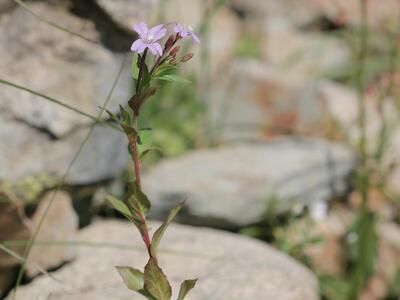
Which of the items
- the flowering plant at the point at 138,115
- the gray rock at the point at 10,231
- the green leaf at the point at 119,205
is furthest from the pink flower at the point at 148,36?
the gray rock at the point at 10,231

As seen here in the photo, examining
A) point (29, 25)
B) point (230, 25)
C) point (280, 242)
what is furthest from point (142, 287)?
point (230, 25)

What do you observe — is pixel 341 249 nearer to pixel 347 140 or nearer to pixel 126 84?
pixel 347 140

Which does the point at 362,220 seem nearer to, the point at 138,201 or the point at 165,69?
the point at 138,201

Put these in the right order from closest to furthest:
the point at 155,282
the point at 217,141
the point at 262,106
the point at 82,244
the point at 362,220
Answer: the point at 155,282 < the point at 82,244 < the point at 362,220 < the point at 217,141 < the point at 262,106

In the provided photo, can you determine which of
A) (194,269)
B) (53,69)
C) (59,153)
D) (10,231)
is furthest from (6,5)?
(194,269)

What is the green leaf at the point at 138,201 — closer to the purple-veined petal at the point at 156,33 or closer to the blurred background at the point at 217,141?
the blurred background at the point at 217,141

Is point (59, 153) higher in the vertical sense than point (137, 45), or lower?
lower

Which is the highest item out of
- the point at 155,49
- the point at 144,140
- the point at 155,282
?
the point at 155,49
